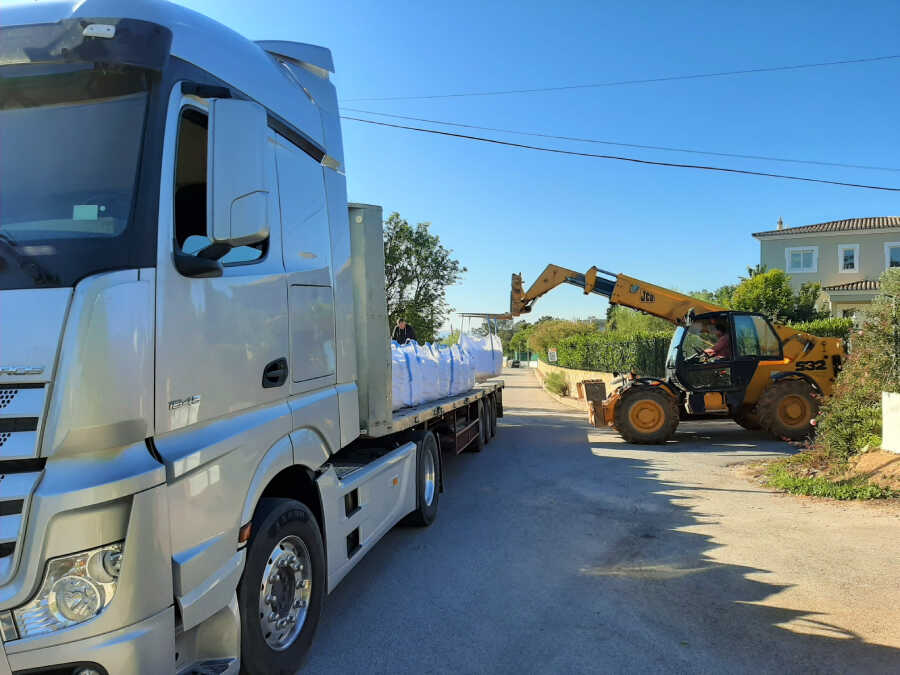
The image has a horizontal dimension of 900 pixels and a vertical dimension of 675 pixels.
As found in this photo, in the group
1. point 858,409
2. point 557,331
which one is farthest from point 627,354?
point 557,331

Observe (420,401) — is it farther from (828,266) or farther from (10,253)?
(828,266)

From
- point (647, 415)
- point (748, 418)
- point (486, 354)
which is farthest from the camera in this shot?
point (748, 418)

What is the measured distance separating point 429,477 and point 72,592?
4.50 metres

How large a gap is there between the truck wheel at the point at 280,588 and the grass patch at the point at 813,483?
6.37 meters

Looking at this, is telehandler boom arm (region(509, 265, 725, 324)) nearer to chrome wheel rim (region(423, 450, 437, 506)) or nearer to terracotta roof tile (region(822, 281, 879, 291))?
chrome wheel rim (region(423, 450, 437, 506))

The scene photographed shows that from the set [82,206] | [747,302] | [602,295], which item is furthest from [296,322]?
[747,302]

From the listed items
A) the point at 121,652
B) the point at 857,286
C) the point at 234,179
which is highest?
the point at 857,286

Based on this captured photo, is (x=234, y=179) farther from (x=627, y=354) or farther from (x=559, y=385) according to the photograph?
(x=559, y=385)

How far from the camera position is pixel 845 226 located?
35719mm

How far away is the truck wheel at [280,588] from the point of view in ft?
9.29

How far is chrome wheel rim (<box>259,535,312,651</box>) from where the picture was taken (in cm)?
→ 301

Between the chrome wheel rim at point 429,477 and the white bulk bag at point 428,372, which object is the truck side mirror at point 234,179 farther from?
the white bulk bag at point 428,372

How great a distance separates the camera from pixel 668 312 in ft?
43.6

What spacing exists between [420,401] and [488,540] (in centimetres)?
174
